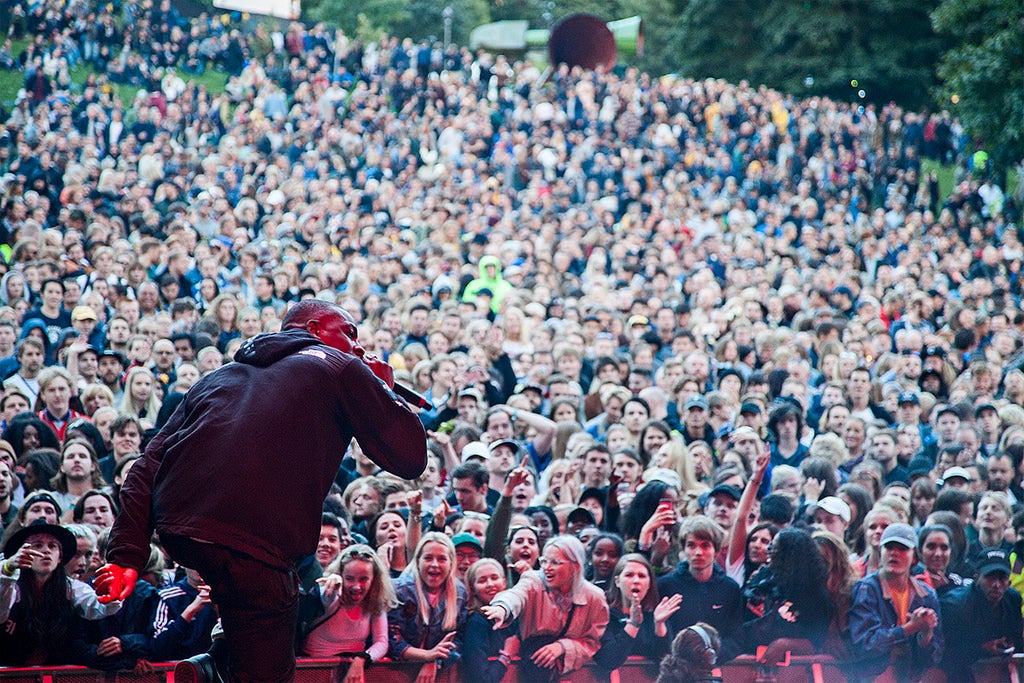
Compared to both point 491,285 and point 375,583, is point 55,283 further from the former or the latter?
point 375,583

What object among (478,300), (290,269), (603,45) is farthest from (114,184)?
(603,45)

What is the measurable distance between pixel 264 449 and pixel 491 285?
33.3ft

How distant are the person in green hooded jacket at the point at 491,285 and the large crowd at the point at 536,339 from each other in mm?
68

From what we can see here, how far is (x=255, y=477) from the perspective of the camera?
3793 millimetres

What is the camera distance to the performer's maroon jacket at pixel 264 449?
378 cm

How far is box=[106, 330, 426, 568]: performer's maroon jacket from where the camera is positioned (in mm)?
3777

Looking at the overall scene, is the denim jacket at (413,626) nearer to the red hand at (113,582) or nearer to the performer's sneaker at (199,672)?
the performer's sneaker at (199,672)

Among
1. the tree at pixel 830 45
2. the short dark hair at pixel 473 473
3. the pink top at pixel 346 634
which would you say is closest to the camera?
the pink top at pixel 346 634

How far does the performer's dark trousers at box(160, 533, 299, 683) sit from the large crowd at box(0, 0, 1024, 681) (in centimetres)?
133

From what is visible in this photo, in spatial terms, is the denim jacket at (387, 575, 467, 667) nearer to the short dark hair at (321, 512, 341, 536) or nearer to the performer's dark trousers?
the short dark hair at (321, 512, 341, 536)

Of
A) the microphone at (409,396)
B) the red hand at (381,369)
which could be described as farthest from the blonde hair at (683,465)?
the red hand at (381,369)

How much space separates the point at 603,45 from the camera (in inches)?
1409

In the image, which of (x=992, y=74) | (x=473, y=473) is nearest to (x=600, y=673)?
(x=473, y=473)

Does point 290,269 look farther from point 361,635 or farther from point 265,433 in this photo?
point 265,433
